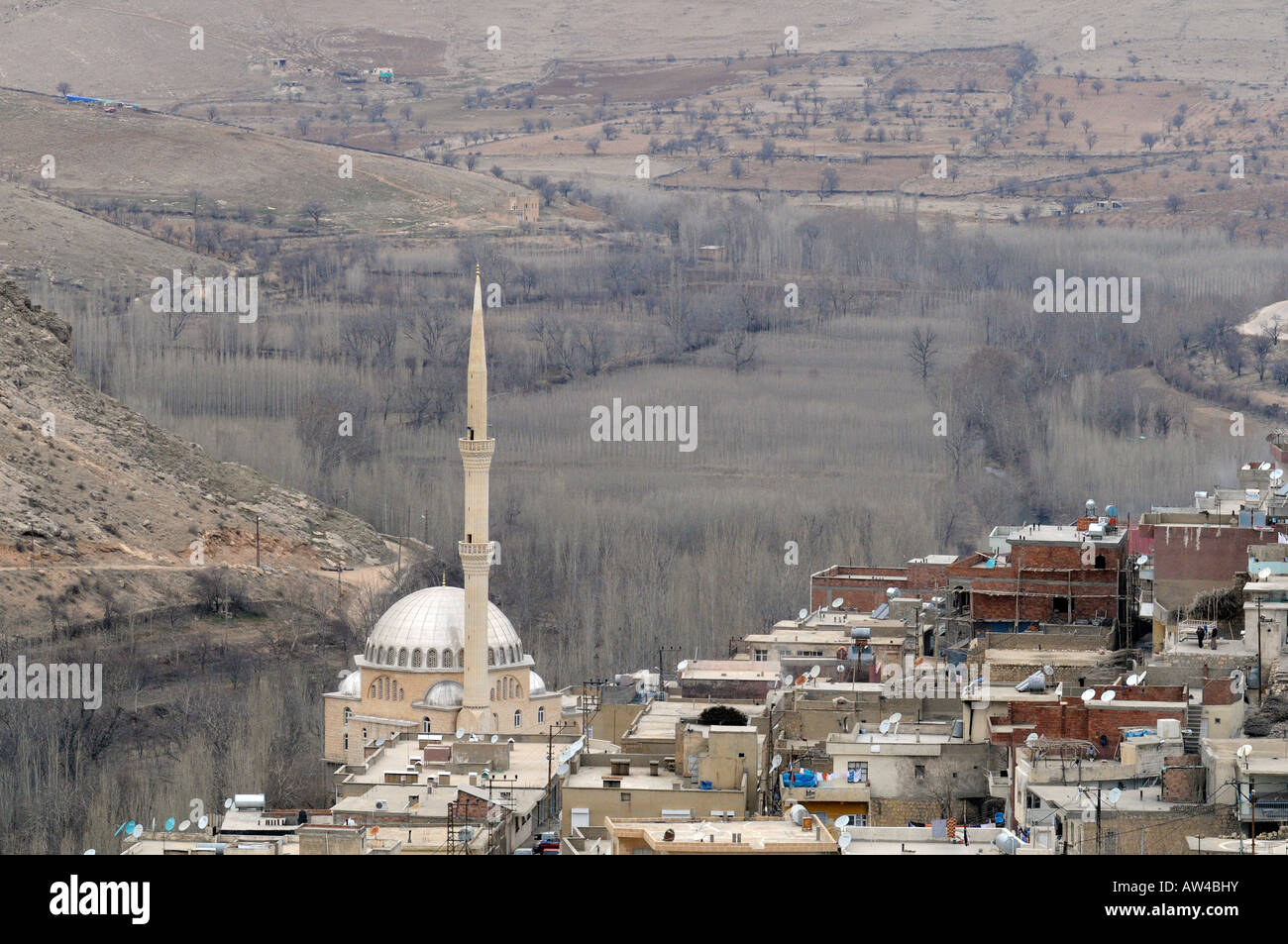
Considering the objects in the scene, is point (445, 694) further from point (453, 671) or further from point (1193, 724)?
point (1193, 724)

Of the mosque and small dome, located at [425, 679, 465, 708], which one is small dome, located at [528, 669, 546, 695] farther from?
small dome, located at [425, 679, 465, 708]

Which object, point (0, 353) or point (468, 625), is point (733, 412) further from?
point (468, 625)

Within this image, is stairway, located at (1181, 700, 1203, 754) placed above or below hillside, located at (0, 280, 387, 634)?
below

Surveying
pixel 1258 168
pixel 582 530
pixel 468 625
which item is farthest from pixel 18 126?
pixel 468 625


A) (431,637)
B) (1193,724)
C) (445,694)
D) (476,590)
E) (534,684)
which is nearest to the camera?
(1193,724)

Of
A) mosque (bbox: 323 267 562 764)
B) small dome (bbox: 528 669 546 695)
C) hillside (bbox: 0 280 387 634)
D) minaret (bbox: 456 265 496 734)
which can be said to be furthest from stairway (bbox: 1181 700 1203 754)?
hillside (bbox: 0 280 387 634)

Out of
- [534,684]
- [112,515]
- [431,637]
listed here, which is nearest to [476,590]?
[431,637]

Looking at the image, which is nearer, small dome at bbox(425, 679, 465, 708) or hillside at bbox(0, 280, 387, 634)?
small dome at bbox(425, 679, 465, 708)
